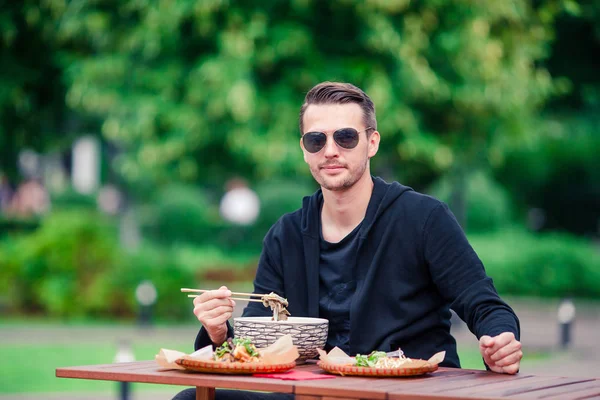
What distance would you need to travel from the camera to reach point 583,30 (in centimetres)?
1598

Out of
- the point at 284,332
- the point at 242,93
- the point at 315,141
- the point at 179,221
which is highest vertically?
the point at 179,221

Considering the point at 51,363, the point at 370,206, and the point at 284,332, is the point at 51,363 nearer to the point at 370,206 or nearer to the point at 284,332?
the point at 370,206

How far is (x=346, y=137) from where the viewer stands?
4059mm

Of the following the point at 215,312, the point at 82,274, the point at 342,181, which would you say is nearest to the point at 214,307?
the point at 215,312

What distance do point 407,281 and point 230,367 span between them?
3.21ft

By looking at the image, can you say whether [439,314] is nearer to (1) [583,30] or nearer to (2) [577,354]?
(2) [577,354]

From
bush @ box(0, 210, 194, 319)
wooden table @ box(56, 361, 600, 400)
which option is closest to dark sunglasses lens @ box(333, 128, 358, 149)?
wooden table @ box(56, 361, 600, 400)

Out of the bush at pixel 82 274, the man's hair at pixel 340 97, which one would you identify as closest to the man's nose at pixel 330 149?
the man's hair at pixel 340 97

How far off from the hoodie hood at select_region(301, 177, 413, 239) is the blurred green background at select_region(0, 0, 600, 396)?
6.31 m

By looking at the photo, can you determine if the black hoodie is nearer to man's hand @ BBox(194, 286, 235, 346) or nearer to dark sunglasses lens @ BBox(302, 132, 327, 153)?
man's hand @ BBox(194, 286, 235, 346)

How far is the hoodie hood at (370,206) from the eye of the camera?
4.12 m

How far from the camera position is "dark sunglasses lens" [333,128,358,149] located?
4055 millimetres

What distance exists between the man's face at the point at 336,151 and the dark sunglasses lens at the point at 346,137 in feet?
0.05

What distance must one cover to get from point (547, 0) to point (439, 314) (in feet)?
31.5
